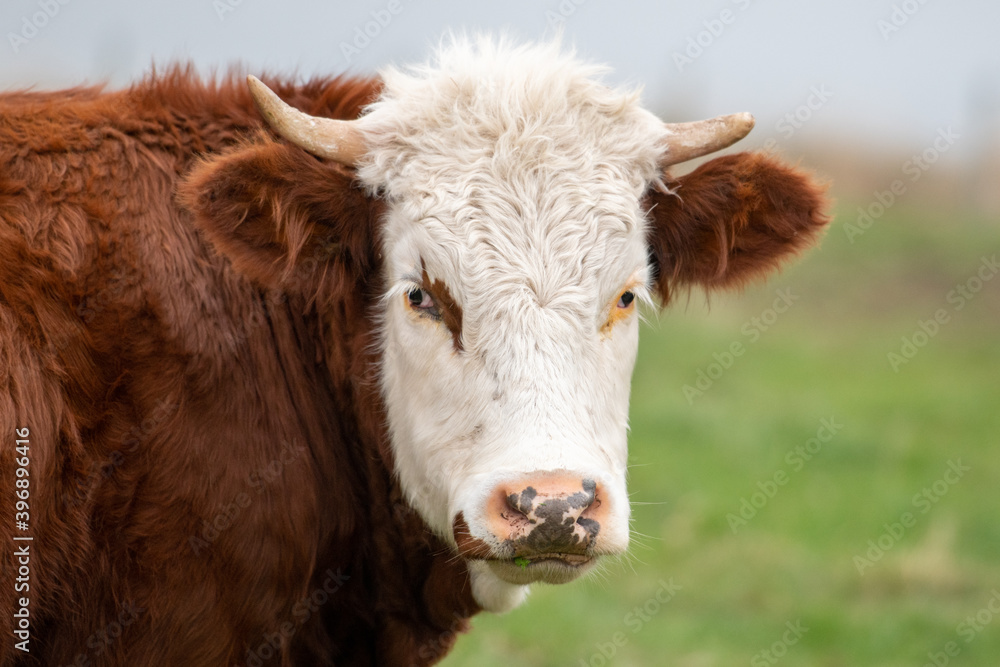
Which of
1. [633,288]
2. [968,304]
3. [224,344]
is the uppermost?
[633,288]

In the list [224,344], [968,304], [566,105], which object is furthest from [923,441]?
[224,344]

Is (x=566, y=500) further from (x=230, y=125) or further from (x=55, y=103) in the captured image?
(x=55, y=103)

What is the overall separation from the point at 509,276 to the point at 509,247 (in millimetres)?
119

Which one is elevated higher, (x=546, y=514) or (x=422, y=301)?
(x=422, y=301)

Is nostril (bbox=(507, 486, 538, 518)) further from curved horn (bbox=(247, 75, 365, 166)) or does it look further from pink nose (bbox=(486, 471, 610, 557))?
curved horn (bbox=(247, 75, 365, 166))

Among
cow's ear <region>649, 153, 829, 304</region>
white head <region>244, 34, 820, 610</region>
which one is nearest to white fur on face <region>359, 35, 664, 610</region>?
white head <region>244, 34, 820, 610</region>

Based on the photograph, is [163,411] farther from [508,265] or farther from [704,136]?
[704,136]

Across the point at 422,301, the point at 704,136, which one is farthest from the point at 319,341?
the point at 704,136

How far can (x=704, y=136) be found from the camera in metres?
3.95

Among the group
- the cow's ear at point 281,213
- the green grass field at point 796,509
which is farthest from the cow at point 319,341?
the green grass field at point 796,509

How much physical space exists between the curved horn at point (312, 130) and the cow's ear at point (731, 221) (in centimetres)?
122

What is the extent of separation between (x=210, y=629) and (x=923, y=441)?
349 inches

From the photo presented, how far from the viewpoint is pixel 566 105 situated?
3828 mm

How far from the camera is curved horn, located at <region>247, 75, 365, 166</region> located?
3562 millimetres
